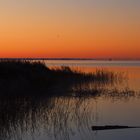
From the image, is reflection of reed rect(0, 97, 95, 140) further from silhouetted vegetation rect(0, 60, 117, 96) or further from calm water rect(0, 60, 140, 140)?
silhouetted vegetation rect(0, 60, 117, 96)

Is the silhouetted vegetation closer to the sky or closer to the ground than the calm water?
closer to the ground

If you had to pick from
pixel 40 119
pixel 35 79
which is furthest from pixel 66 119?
pixel 35 79

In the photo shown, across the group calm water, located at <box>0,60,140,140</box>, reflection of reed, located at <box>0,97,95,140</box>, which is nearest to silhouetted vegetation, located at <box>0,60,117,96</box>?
calm water, located at <box>0,60,140,140</box>

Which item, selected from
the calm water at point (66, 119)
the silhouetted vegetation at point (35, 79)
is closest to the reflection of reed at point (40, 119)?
the calm water at point (66, 119)

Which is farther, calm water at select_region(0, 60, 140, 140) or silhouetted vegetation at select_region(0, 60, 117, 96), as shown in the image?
silhouetted vegetation at select_region(0, 60, 117, 96)

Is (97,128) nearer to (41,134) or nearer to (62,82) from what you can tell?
(41,134)

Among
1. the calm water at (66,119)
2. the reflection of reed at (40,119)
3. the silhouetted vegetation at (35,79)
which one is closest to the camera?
the calm water at (66,119)

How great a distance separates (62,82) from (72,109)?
13.1 m

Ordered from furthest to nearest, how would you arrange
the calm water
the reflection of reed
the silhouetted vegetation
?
the silhouetted vegetation < the reflection of reed < the calm water

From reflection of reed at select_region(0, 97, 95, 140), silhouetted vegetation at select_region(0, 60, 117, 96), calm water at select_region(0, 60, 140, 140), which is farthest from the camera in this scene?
silhouetted vegetation at select_region(0, 60, 117, 96)

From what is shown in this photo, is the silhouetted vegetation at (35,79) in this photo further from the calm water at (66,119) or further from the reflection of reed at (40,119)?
the reflection of reed at (40,119)

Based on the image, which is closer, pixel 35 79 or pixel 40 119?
pixel 40 119

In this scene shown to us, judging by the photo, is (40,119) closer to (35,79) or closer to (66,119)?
(66,119)

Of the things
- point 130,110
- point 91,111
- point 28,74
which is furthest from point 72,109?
point 28,74
